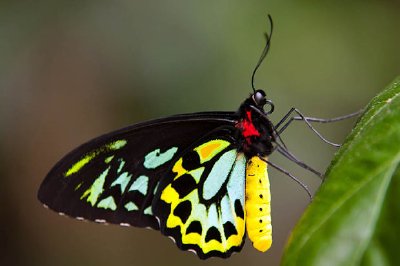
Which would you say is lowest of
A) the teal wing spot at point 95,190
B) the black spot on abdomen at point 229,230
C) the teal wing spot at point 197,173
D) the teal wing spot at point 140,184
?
the black spot on abdomen at point 229,230

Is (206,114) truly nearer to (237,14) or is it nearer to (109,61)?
(237,14)

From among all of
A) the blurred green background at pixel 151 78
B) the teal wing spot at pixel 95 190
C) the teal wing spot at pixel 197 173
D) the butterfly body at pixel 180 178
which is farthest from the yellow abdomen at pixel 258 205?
the blurred green background at pixel 151 78

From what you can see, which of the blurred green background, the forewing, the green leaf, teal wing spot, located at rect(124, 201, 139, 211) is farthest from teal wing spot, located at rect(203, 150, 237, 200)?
the blurred green background

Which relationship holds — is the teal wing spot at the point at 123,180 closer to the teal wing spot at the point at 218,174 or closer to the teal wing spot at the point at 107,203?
the teal wing spot at the point at 107,203

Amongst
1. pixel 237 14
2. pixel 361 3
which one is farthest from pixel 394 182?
pixel 361 3

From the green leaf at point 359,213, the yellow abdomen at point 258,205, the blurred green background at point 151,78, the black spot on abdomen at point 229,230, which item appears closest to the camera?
the green leaf at point 359,213

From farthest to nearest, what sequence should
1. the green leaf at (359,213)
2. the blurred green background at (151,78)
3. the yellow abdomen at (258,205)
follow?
1. the blurred green background at (151,78)
2. the yellow abdomen at (258,205)
3. the green leaf at (359,213)

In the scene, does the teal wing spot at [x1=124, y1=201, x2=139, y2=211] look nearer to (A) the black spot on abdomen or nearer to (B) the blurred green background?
(A) the black spot on abdomen

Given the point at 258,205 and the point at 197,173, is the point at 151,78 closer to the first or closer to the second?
the point at 197,173
